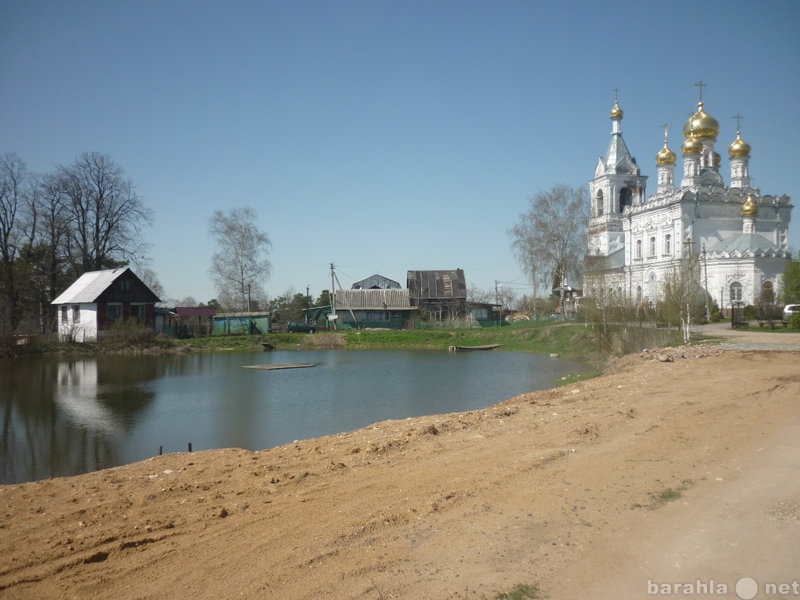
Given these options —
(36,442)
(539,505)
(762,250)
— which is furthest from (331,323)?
(539,505)

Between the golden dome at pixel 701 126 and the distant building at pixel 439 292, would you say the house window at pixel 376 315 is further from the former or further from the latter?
the golden dome at pixel 701 126

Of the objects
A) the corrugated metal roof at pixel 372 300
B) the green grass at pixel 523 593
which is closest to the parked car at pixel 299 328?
the corrugated metal roof at pixel 372 300

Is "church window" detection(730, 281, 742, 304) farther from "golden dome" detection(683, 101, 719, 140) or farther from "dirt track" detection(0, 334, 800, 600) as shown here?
"dirt track" detection(0, 334, 800, 600)

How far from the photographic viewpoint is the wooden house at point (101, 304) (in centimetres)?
3925

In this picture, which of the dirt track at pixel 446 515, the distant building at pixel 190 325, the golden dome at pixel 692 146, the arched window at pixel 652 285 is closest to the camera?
the dirt track at pixel 446 515

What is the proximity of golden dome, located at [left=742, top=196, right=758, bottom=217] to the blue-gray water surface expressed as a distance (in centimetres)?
2254

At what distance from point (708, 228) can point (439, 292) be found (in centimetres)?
2265

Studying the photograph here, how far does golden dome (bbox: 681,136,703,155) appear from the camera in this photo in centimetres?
4800

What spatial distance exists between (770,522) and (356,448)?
19.5 feet

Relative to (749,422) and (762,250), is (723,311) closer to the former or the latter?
(762,250)

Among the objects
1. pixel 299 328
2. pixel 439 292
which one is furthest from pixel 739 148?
pixel 299 328

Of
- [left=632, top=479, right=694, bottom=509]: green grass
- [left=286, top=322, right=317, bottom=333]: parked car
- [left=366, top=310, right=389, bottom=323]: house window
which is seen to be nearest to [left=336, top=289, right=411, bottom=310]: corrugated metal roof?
[left=366, top=310, right=389, bottom=323]: house window

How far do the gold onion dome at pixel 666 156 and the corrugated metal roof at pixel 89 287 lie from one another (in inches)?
1764

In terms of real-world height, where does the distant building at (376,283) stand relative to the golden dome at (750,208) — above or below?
below
